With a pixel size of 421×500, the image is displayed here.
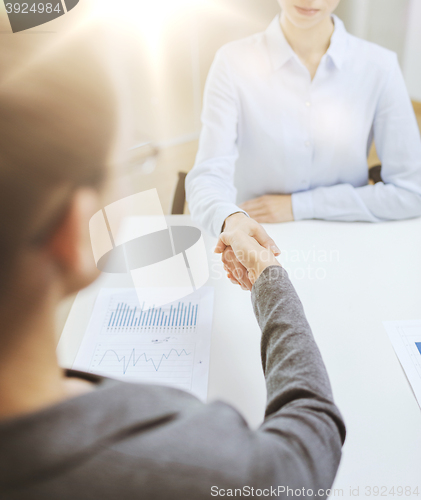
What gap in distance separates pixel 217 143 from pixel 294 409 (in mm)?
608

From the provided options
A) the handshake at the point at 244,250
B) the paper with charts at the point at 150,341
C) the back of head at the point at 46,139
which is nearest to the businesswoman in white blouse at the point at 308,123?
the handshake at the point at 244,250

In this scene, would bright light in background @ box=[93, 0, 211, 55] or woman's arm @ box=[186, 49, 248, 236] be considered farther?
bright light in background @ box=[93, 0, 211, 55]

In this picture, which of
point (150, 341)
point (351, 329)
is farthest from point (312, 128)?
point (150, 341)

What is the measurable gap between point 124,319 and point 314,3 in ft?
2.19

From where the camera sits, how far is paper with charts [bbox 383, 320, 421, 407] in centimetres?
46

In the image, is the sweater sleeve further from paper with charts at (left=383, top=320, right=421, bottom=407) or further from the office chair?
the office chair

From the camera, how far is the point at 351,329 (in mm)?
532

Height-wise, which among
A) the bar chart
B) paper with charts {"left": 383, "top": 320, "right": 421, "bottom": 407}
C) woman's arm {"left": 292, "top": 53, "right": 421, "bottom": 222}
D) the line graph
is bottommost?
paper with charts {"left": 383, "top": 320, "right": 421, "bottom": 407}

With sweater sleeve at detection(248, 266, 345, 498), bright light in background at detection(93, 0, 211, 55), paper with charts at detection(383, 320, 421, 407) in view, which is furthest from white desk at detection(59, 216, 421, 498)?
bright light in background at detection(93, 0, 211, 55)

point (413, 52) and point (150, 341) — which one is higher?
point (413, 52)

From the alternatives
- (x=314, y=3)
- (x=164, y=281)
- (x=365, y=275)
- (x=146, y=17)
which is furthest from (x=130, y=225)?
(x=146, y=17)

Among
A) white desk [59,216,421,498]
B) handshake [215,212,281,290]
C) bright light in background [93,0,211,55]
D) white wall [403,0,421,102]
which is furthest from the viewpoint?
white wall [403,0,421,102]

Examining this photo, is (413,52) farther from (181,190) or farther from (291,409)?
(291,409)

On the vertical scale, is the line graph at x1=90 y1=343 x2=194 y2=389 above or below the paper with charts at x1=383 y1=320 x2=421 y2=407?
above
